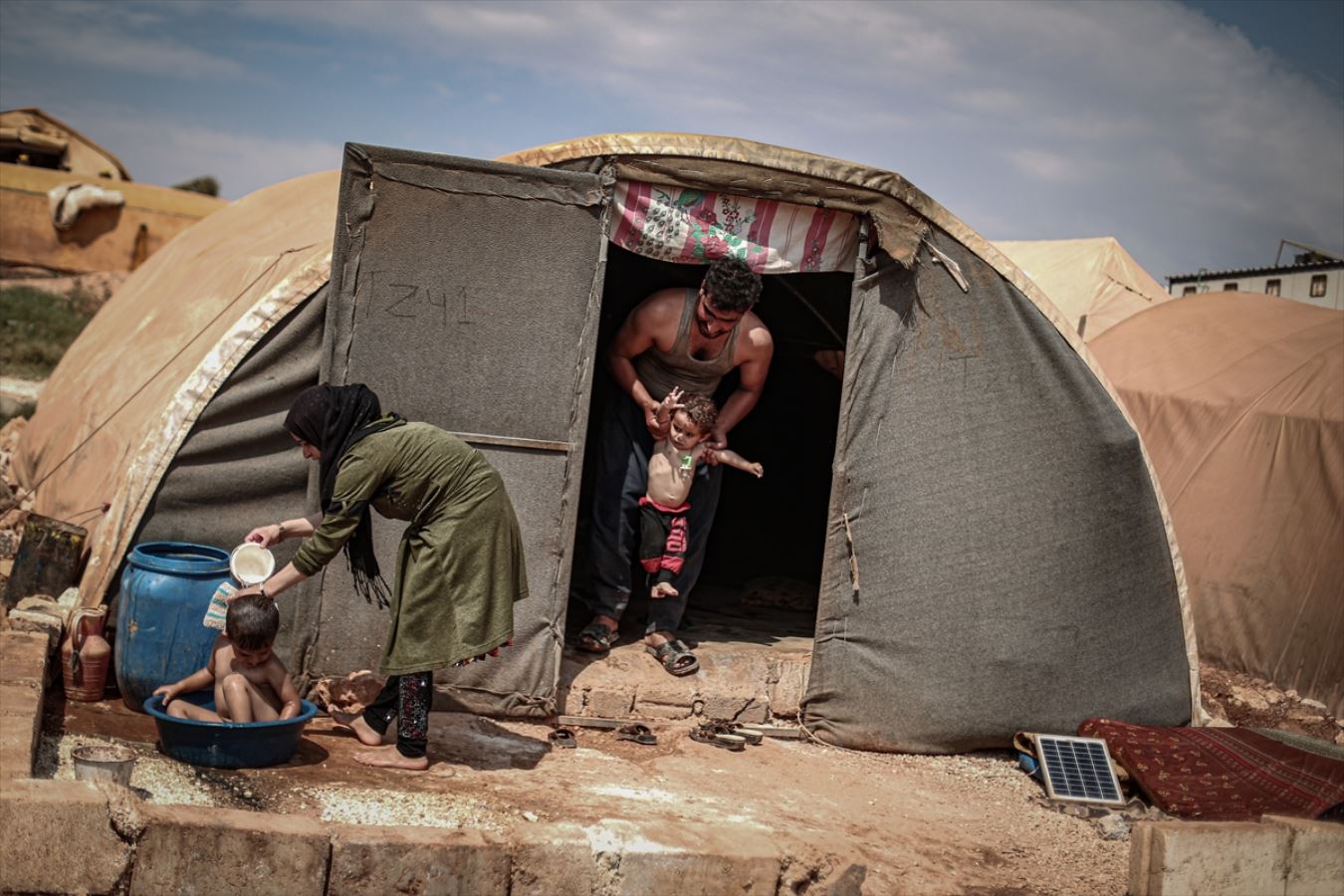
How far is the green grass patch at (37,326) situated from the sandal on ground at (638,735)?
1184cm

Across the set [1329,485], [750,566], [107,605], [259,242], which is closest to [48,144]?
[259,242]

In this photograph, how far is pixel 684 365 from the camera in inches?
259

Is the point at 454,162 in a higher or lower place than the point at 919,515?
higher

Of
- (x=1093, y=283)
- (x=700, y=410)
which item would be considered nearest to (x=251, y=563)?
(x=700, y=410)

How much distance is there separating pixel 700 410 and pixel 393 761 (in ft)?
7.60

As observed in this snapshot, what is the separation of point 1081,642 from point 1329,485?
10.2 ft

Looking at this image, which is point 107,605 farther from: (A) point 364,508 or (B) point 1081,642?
(B) point 1081,642

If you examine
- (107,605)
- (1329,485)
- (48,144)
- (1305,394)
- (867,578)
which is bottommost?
(107,605)

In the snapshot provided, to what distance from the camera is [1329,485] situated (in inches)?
335

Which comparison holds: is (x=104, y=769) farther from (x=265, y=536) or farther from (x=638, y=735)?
(x=638, y=735)

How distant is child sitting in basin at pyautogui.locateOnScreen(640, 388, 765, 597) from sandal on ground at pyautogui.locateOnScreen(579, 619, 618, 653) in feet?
1.03

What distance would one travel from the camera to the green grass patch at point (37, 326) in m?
15.7

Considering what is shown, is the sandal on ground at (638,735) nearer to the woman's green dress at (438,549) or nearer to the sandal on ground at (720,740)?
→ the sandal on ground at (720,740)

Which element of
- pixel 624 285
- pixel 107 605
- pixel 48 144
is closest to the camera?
pixel 107 605
